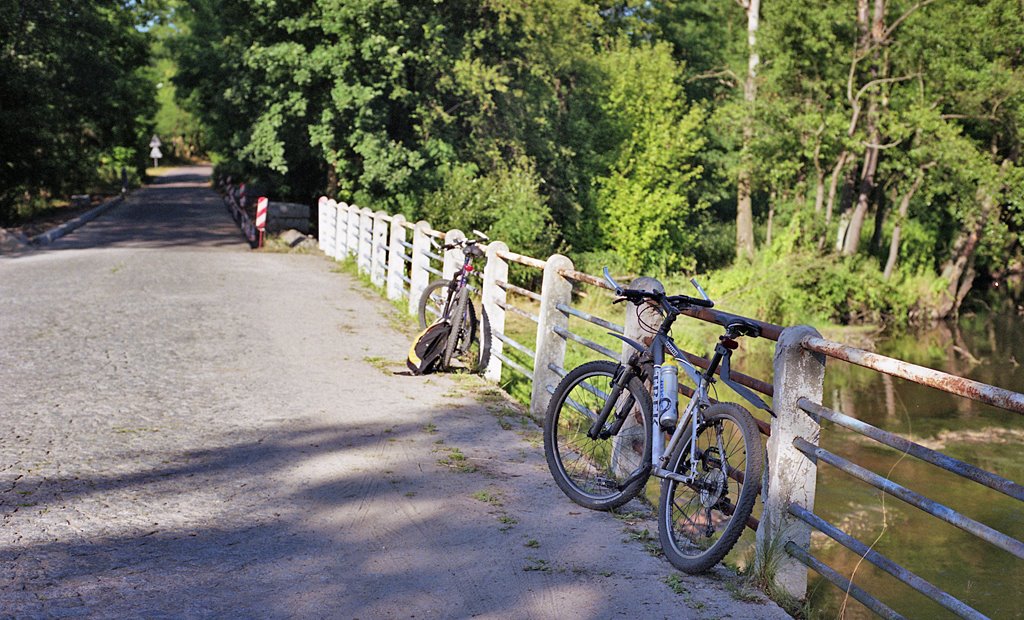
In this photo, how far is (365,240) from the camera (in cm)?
1973

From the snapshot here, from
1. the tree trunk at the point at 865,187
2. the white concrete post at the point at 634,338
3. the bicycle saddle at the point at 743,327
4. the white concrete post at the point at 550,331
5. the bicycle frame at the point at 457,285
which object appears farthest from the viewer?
the tree trunk at the point at 865,187

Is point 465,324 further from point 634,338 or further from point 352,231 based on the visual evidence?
point 352,231

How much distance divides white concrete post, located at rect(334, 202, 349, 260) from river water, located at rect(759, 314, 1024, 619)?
10662 mm

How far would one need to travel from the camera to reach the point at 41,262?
2052 cm

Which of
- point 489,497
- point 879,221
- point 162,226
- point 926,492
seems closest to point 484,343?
point 489,497

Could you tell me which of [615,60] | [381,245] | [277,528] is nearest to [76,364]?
[277,528]

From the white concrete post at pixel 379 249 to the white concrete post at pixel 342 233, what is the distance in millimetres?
4377

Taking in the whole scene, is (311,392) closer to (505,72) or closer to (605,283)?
(605,283)

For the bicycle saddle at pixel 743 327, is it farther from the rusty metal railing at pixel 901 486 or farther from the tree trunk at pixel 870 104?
the tree trunk at pixel 870 104

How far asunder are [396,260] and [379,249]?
2.02m

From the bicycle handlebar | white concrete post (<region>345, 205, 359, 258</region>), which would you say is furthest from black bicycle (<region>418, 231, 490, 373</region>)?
white concrete post (<region>345, 205, 359, 258</region>)

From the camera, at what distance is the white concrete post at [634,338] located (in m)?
6.09

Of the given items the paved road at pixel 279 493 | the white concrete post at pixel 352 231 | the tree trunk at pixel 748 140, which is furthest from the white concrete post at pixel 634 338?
the tree trunk at pixel 748 140

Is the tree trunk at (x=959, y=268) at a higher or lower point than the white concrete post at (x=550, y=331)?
lower
